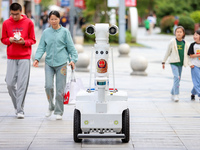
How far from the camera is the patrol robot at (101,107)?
5.91m

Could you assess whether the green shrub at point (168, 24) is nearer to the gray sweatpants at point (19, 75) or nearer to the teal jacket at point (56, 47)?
the gray sweatpants at point (19, 75)

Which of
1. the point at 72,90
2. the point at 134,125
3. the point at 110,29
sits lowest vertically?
the point at 134,125

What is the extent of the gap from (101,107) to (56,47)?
1800 millimetres

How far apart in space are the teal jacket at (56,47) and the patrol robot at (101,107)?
55.6 inches

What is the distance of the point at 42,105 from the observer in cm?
927

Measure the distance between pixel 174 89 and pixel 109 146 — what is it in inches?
163

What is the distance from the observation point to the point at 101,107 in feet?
19.9

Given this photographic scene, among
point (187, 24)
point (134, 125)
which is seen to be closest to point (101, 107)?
point (134, 125)

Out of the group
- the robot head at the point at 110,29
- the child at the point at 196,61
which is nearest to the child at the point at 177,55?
the child at the point at 196,61

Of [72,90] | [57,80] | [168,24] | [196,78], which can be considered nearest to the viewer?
[72,90]

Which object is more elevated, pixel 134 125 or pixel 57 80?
pixel 57 80

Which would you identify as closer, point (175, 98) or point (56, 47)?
point (56, 47)

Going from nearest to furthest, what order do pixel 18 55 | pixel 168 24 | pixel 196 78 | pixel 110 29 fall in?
pixel 110 29 → pixel 18 55 → pixel 196 78 → pixel 168 24

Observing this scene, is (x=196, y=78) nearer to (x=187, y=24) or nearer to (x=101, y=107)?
(x=101, y=107)
